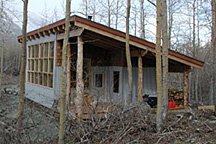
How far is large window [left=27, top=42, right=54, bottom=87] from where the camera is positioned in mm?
13406

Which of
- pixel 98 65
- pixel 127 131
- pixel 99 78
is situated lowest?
pixel 127 131

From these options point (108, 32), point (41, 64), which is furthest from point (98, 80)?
point (108, 32)

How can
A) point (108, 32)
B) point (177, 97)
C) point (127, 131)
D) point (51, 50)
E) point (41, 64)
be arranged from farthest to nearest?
point (41, 64) < point (177, 97) < point (51, 50) < point (108, 32) < point (127, 131)

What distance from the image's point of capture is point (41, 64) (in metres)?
15.0

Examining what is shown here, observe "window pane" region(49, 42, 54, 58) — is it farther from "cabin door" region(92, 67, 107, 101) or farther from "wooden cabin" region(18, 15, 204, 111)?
"cabin door" region(92, 67, 107, 101)

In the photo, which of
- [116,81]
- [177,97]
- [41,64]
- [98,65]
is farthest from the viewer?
[41,64]

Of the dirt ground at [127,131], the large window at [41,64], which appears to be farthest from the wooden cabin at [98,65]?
the dirt ground at [127,131]

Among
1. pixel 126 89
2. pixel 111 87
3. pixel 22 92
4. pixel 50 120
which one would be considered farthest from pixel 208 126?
pixel 111 87

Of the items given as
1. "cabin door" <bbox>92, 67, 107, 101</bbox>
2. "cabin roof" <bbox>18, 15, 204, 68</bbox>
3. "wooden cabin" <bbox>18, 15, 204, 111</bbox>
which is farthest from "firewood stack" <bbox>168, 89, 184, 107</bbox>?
"cabin door" <bbox>92, 67, 107, 101</bbox>

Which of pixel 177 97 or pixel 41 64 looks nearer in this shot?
pixel 177 97

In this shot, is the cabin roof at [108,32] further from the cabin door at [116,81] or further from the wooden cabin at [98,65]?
the cabin door at [116,81]

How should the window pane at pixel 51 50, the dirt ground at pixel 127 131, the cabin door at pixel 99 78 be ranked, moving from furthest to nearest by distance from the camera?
the cabin door at pixel 99 78 → the window pane at pixel 51 50 → the dirt ground at pixel 127 131

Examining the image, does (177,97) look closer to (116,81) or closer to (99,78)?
(116,81)

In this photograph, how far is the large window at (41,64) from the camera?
13406 mm
